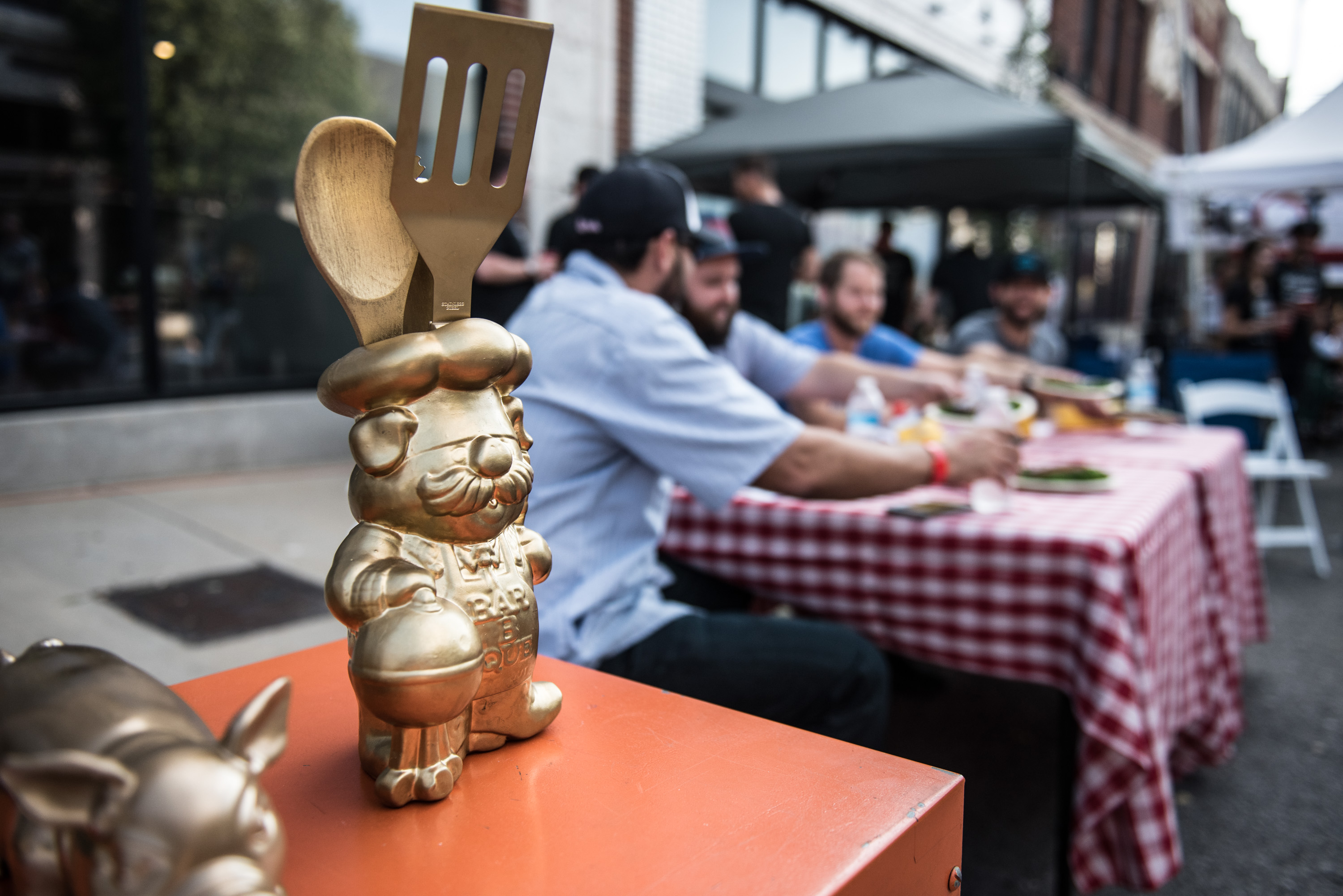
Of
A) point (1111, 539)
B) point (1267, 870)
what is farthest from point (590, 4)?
point (1267, 870)

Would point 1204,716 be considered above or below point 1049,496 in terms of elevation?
below

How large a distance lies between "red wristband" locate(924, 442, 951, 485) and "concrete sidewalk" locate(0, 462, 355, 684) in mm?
1773

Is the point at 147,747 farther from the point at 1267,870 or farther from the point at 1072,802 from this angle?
the point at 1267,870

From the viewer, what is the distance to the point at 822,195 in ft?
27.1

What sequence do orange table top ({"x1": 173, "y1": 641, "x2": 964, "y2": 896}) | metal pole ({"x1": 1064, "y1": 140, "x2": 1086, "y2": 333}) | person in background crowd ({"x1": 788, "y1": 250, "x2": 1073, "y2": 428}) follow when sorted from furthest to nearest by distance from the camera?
metal pole ({"x1": 1064, "y1": 140, "x2": 1086, "y2": 333}) < person in background crowd ({"x1": 788, "y1": 250, "x2": 1073, "y2": 428}) < orange table top ({"x1": 173, "y1": 641, "x2": 964, "y2": 896})

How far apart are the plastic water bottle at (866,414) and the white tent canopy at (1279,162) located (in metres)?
4.80

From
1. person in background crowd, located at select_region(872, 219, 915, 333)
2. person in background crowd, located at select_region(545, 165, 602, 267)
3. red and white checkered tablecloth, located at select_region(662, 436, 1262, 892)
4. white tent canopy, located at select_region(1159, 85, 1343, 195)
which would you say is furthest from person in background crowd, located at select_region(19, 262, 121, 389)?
white tent canopy, located at select_region(1159, 85, 1343, 195)

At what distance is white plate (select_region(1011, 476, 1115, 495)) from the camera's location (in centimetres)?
247

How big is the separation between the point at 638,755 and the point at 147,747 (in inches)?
18.9

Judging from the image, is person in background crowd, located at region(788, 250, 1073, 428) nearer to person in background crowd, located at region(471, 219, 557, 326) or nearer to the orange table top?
person in background crowd, located at region(471, 219, 557, 326)

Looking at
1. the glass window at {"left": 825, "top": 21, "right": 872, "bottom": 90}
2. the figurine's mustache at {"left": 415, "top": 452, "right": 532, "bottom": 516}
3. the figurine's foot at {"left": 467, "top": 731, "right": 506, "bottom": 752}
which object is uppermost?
the glass window at {"left": 825, "top": 21, "right": 872, "bottom": 90}

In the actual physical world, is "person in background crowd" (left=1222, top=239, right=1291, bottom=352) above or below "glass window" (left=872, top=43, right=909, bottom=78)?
below

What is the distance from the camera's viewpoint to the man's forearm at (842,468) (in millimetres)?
1839

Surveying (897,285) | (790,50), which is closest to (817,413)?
(897,285)
